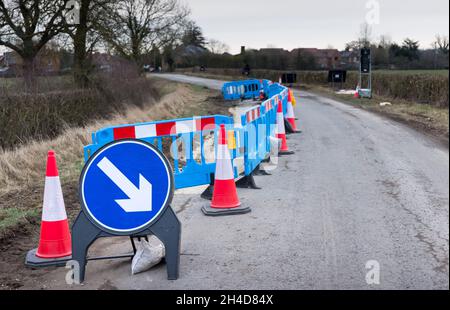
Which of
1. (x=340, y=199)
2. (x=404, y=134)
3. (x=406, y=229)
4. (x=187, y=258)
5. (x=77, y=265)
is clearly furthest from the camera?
(x=404, y=134)

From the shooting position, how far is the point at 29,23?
2294 cm

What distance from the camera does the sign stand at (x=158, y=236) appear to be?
4758 mm

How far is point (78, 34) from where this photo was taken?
24.0m

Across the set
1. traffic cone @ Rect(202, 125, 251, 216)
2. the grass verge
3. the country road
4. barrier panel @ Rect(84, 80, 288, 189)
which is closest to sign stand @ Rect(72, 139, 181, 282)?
the country road

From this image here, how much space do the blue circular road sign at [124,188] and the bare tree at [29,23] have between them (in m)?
18.5

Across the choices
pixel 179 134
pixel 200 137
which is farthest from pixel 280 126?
pixel 179 134

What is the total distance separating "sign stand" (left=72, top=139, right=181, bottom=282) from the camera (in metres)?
4.79

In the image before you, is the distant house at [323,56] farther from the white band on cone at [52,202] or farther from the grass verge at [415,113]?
the white band on cone at [52,202]

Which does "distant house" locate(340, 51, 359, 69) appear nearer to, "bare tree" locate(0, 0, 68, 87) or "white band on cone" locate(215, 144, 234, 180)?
"bare tree" locate(0, 0, 68, 87)

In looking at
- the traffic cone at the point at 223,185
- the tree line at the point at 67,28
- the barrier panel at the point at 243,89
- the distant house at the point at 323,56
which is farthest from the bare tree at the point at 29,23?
the distant house at the point at 323,56

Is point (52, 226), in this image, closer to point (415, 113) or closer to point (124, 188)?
point (124, 188)
